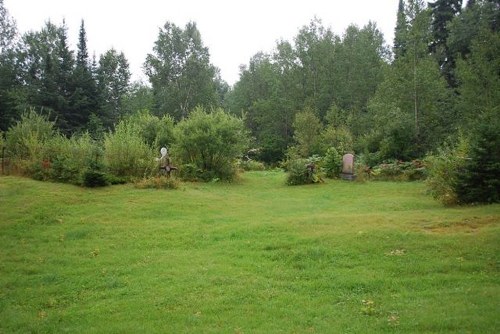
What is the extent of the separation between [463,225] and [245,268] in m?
5.51

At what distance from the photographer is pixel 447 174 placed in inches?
544

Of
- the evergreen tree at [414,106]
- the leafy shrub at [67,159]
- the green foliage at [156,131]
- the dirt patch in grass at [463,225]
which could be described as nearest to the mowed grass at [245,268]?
the dirt patch in grass at [463,225]

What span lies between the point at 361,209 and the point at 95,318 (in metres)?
9.48

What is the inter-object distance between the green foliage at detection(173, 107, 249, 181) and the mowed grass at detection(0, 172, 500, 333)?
24.3ft

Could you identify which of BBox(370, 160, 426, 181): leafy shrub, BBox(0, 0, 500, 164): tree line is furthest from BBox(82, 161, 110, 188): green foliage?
BBox(0, 0, 500, 164): tree line

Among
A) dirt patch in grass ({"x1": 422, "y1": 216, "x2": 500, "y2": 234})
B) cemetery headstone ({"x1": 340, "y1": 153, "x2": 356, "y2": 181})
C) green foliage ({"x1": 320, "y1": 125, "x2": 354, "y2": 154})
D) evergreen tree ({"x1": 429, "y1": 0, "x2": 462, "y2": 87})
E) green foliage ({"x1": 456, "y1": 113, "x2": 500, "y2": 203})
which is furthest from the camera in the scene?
evergreen tree ({"x1": 429, "y1": 0, "x2": 462, "y2": 87})

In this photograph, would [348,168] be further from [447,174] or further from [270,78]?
[270,78]

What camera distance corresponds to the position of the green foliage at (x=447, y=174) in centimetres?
1325

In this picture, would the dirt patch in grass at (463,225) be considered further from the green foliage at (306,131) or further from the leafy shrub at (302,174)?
the green foliage at (306,131)

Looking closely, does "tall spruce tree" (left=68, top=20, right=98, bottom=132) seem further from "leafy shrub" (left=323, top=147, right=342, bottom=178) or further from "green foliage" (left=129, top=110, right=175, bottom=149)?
"leafy shrub" (left=323, top=147, right=342, bottom=178)

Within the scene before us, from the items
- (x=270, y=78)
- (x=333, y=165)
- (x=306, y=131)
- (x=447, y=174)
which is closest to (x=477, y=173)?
(x=447, y=174)

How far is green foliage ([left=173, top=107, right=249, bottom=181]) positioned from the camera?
70.7 ft

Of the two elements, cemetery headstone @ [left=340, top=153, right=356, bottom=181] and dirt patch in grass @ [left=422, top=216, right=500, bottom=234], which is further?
cemetery headstone @ [left=340, top=153, right=356, bottom=181]

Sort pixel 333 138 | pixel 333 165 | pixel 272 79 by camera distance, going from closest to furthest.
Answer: pixel 333 165 < pixel 333 138 < pixel 272 79
